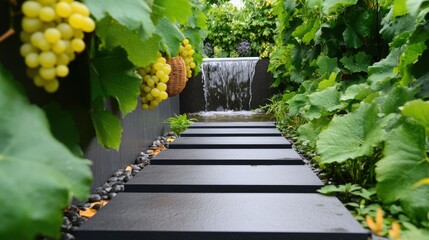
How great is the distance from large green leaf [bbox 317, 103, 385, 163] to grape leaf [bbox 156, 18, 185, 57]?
0.79 metres

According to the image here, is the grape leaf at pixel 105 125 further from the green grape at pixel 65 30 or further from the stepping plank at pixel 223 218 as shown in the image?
the green grape at pixel 65 30

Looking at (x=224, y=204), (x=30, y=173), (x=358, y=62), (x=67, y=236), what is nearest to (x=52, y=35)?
(x=30, y=173)

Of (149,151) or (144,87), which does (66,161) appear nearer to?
(144,87)

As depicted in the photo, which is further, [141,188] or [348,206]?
[141,188]

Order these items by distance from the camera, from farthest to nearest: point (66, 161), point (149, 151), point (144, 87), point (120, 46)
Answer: point (149, 151)
point (144, 87)
point (120, 46)
point (66, 161)

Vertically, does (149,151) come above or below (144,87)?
below

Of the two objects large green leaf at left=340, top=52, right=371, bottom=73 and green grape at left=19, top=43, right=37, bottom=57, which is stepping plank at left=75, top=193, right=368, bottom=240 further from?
large green leaf at left=340, top=52, right=371, bottom=73

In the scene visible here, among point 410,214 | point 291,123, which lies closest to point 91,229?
point 410,214

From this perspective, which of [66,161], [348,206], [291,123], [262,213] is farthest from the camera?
[291,123]

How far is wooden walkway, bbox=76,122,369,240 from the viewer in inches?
51.4

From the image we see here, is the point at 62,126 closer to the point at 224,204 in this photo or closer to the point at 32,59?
the point at 32,59

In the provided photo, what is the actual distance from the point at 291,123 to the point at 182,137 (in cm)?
115

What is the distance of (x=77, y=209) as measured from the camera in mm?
1696

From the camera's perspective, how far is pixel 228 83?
6.46 meters
